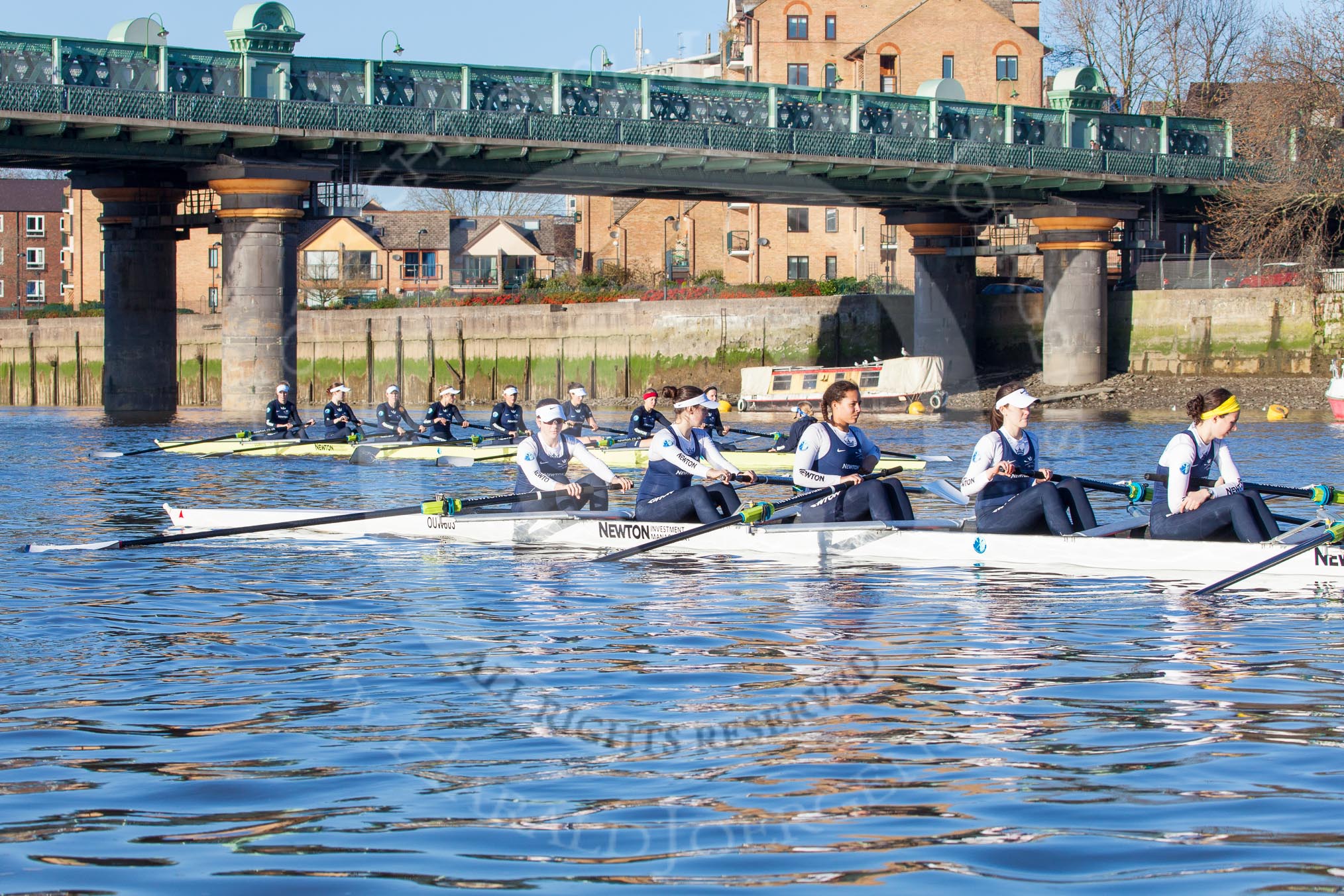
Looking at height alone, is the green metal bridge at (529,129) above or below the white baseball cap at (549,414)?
above

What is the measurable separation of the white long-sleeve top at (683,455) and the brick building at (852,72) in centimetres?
6405

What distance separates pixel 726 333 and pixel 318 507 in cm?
4188

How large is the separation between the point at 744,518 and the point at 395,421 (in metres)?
18.7

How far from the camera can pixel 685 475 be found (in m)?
16.8

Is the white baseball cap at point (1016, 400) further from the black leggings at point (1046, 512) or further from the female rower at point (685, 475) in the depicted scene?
the female rower at point (685, 475)

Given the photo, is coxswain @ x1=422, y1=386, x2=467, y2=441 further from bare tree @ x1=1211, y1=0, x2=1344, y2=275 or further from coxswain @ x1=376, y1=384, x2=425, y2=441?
bare tree @ x1=1211, y1=0, x2=1344, y2=275

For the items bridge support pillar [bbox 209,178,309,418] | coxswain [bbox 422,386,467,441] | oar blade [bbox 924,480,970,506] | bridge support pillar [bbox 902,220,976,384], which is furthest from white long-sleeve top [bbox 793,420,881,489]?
bridge support pillar [bbox 902,220,976,384]

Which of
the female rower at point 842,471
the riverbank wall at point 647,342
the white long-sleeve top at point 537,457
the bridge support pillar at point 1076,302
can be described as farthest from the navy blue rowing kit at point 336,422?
the riverbank wall at point 647,342

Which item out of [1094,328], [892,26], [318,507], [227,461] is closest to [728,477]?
[318,507]

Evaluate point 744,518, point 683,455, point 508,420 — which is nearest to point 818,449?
point 744,518

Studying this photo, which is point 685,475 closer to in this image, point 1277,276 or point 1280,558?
point 1280,558

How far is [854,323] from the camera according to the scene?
61.6 m

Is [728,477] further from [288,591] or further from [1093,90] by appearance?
[1093,90]

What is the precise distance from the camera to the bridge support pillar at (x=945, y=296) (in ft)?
191
